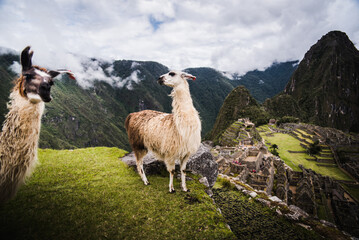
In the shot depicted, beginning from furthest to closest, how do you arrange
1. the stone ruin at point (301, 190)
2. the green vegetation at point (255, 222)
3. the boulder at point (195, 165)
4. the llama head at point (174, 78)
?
1. the stone ruin at point (301, 190)
2. the boulder at point (195, 165)
3. the green vegetation at point (255, 222)
4. the llama head at point (174, 78)

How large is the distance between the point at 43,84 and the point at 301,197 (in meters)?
22.5

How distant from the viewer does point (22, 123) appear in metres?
2.63

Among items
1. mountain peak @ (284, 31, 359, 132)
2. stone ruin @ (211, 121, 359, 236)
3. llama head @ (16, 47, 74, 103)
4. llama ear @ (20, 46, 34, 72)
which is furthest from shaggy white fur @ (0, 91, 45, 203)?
A: mountain peak @ (284, 31, 359, 132)

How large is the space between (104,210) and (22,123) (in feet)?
7.59

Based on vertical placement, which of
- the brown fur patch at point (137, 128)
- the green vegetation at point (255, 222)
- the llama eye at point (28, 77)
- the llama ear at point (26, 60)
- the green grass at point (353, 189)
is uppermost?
the llama ear at point (26, 60)

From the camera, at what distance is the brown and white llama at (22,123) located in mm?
2541

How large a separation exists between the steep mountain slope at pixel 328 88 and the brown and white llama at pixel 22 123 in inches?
5836

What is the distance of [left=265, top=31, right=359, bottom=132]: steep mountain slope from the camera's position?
14262 centimetres

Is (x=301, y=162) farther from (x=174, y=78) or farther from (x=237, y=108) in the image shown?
(x=237, y=108)

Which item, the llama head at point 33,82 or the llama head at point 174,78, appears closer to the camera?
the llama head at point 33,82

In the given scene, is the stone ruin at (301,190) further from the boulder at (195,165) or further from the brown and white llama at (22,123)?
the brown and white llama at (22,123)

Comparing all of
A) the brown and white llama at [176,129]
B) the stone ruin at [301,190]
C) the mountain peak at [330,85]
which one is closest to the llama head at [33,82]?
the brown and white llama at [176,129]

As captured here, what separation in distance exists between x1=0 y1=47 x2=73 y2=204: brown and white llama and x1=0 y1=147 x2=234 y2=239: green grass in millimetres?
674

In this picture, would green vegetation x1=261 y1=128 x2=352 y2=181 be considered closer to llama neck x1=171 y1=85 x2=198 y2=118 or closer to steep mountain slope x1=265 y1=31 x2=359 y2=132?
llama neck x1=171 y1=85 x2=198 y2=118
